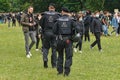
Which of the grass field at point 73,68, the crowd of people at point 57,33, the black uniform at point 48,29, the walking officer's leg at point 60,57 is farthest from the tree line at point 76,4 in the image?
the walking officer's leg at point 60,57

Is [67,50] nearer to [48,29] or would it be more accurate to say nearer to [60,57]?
[60,57]

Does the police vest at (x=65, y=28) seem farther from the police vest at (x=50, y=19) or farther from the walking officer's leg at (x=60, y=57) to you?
the police vest at (x=50, y=19)

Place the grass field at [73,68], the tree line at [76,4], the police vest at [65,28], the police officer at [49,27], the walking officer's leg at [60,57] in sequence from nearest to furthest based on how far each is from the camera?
the police vest at [65,28], the walking officer's leg at [60,57], the grass field at [73,68], the police officer at [49,27], the tree line at [76,4]

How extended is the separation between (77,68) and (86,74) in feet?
4.60

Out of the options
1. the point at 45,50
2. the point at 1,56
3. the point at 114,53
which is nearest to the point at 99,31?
the point at 114,53

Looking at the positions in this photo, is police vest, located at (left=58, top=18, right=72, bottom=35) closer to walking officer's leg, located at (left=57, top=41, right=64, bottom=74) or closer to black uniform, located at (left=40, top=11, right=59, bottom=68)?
walking officer's leg, located at (left=57, top=41, right=64, bottom=74)

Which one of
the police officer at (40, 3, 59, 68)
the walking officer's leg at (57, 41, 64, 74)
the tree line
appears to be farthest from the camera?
the tree line

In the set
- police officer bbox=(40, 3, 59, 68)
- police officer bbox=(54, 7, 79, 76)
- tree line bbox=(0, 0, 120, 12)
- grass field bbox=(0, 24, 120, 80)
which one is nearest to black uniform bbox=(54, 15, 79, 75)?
police officer bbox=(54, 7, 79, 76)

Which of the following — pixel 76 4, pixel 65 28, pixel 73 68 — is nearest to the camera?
pixel 65 28

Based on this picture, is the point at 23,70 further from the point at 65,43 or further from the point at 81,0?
the point at 81,0

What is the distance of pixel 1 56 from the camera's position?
1827 cm

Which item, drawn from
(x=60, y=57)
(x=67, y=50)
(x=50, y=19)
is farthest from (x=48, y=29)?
(x=67, y=50)

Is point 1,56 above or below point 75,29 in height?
below

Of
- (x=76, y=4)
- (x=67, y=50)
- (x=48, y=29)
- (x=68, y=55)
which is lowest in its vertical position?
(x=76, y=4)
